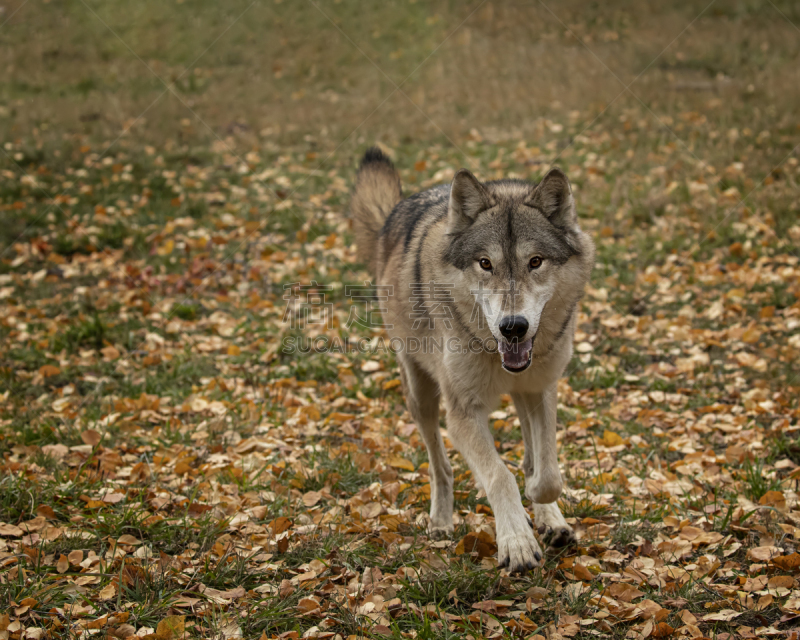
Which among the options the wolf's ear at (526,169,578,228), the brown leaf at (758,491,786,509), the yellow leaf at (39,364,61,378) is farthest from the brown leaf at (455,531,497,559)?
the yellow leaf at (39,364,61,378)

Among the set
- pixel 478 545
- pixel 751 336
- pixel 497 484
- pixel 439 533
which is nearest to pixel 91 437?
pixel 439 533

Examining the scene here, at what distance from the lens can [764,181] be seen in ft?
25.9

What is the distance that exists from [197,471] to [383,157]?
2674 mm

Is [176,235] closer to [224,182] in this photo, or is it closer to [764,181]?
[224,182]

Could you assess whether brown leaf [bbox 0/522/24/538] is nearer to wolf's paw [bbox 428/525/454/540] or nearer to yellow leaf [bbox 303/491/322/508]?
yellow leaf [bbox 303/491/322/508]

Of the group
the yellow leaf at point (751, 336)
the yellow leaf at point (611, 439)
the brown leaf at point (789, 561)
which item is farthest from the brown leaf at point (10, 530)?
the yellow leaf at point (751, 336)

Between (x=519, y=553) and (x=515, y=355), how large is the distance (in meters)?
0.91

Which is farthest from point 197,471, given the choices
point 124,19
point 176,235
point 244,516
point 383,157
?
point 124,19

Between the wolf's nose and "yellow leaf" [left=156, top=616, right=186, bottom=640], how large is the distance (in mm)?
1878

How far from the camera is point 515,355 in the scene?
3.08 m

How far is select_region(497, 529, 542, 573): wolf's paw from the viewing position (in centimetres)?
285

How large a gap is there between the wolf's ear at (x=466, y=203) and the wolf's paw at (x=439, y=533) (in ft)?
5.48

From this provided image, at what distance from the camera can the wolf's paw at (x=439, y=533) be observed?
3511 mm

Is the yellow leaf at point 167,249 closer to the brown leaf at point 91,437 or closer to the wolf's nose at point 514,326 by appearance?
the brown leaf at point 91,437
